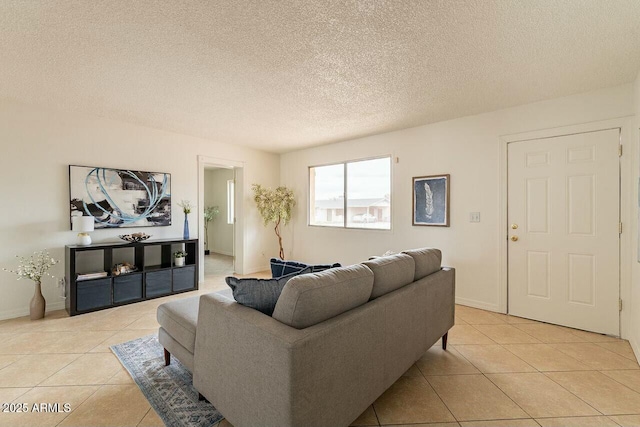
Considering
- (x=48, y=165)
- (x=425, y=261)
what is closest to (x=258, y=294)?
(x=425, y=261)

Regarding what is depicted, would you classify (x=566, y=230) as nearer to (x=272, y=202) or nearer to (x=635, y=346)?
(x=635, y=346)

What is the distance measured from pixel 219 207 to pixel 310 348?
740 cm

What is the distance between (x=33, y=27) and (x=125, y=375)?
8.07ft

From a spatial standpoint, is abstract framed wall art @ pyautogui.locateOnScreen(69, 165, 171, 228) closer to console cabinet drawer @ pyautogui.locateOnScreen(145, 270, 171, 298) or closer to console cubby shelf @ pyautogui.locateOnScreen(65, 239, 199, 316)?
console cubby shelf @ pyautogui.locateOnScreen(65, 239, 199, 316)

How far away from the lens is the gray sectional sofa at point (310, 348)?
1210mm

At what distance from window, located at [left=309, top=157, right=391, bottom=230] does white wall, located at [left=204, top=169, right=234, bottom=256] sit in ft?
10.6

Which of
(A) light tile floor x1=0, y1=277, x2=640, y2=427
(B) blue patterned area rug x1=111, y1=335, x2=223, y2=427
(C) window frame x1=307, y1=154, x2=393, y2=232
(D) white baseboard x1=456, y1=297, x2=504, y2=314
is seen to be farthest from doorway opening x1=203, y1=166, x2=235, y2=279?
(D) white baseboard x1=456, y1=297, x2=504, y2=314

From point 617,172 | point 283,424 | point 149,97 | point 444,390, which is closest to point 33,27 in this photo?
point 149,97

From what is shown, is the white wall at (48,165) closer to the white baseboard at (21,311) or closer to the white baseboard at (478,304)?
the white baseboard at (21,311)

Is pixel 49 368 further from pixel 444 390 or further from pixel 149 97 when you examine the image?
pixel 444 390

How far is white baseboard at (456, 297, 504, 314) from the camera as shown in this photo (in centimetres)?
347

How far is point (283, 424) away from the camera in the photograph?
1177 millimetres

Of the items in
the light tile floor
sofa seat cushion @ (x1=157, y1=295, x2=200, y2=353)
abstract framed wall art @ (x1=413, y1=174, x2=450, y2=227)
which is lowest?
the light tile floor

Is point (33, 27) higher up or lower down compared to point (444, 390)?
higher up
